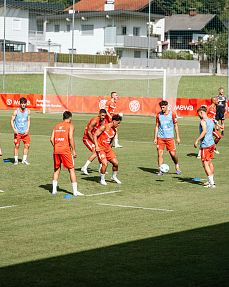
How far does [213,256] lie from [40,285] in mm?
3042

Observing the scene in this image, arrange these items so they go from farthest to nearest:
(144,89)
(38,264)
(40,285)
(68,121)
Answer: (144,89) < (68,121) < (38,264) < (40,285)

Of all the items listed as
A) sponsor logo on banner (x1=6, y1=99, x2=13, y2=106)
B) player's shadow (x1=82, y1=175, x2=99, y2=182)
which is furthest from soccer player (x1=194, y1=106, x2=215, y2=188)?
sponsor logo on banner (x1=6, y1=99, x2=13, y2=106)

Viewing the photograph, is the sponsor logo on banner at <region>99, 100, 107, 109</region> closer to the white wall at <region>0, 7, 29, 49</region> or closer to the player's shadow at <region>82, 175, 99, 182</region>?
the player's shadow at <region>82, 175, 99, 182</region>

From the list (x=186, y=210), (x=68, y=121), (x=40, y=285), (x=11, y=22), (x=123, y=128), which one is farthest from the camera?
(x=11, y=22)

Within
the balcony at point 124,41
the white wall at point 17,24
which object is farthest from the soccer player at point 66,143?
the white wall at point 17,24

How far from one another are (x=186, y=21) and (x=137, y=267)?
74.3 meters

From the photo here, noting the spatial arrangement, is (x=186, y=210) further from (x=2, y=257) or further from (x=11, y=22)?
(x=11, y=22)

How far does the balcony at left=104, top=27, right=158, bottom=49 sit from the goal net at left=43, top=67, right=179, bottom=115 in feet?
74.9

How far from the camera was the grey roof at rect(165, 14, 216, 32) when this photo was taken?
83.9m

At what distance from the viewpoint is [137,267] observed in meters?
11.7

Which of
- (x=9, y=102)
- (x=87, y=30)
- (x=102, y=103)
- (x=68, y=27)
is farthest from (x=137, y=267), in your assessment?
(x=68, y=27)

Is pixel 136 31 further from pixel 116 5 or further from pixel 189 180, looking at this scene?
pixel 189 180

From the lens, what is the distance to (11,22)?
290 ft

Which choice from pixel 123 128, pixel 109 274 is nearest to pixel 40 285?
pixel 109 274
